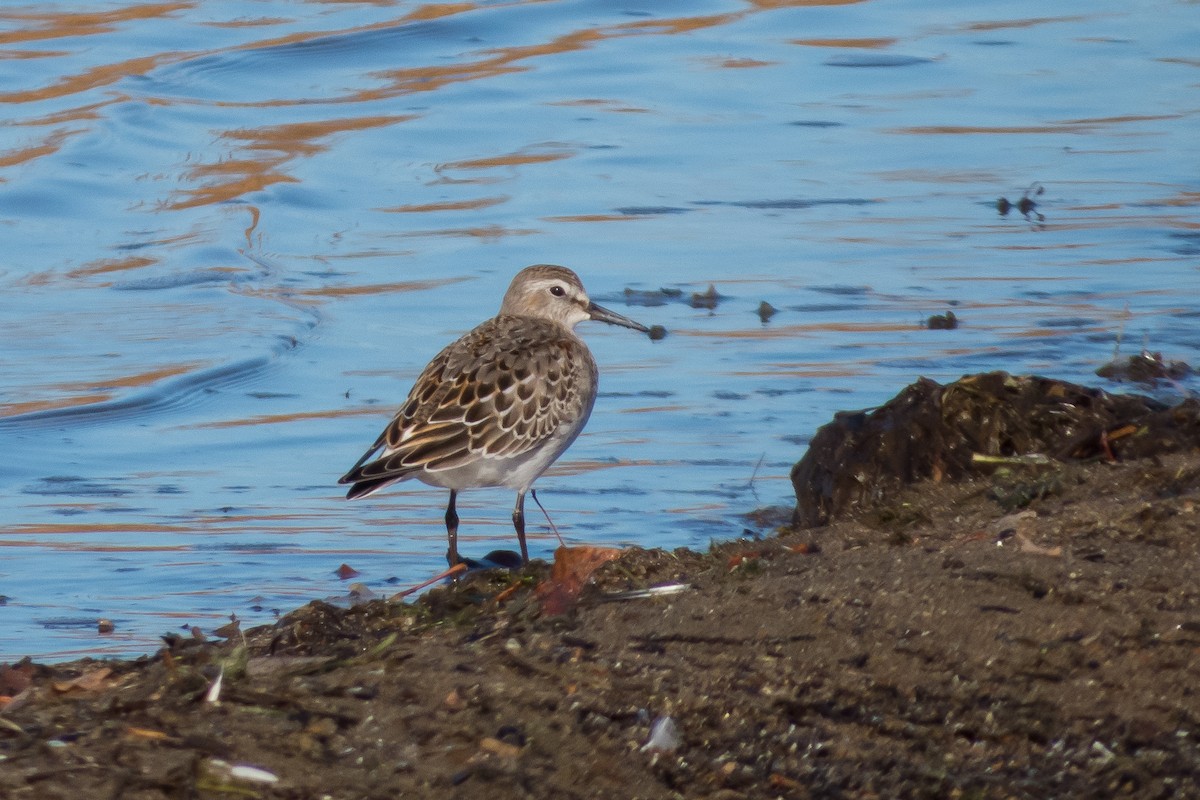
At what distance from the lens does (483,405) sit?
245 inches

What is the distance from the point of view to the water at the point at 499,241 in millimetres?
6816

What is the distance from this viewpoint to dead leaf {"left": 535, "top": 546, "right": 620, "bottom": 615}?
4.30 m

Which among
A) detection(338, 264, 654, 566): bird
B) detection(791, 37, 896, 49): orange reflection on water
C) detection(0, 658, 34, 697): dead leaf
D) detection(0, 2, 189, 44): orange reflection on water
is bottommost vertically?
detection(338, 264, 654, 566): bird

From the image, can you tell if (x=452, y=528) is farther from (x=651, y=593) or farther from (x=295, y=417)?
(x=651, y=593)

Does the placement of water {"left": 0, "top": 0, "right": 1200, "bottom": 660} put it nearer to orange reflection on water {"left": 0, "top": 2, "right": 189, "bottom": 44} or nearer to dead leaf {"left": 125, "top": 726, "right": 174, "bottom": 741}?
orange reflection on water {"left": 0, "top": 2, "right": 189, "bottom": 44}

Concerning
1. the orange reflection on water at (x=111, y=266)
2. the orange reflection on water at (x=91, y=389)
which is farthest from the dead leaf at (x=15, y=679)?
the orange reflection on water at (x=111, y=266)

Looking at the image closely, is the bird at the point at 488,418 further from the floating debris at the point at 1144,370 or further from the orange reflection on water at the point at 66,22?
the orange reflection on water at the point at 66,22

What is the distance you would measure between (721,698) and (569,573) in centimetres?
114

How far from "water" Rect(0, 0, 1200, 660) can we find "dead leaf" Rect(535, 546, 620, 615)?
59.6 inches

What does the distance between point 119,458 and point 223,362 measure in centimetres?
128

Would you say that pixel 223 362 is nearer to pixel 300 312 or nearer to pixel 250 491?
pixel 300 312

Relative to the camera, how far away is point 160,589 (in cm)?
602

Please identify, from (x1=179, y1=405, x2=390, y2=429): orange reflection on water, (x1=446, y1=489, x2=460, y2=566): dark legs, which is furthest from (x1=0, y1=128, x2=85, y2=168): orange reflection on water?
(x1=446, y1=489, x2=460, y2=566): dark legs

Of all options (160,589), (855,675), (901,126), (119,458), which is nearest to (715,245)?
(901,126)
